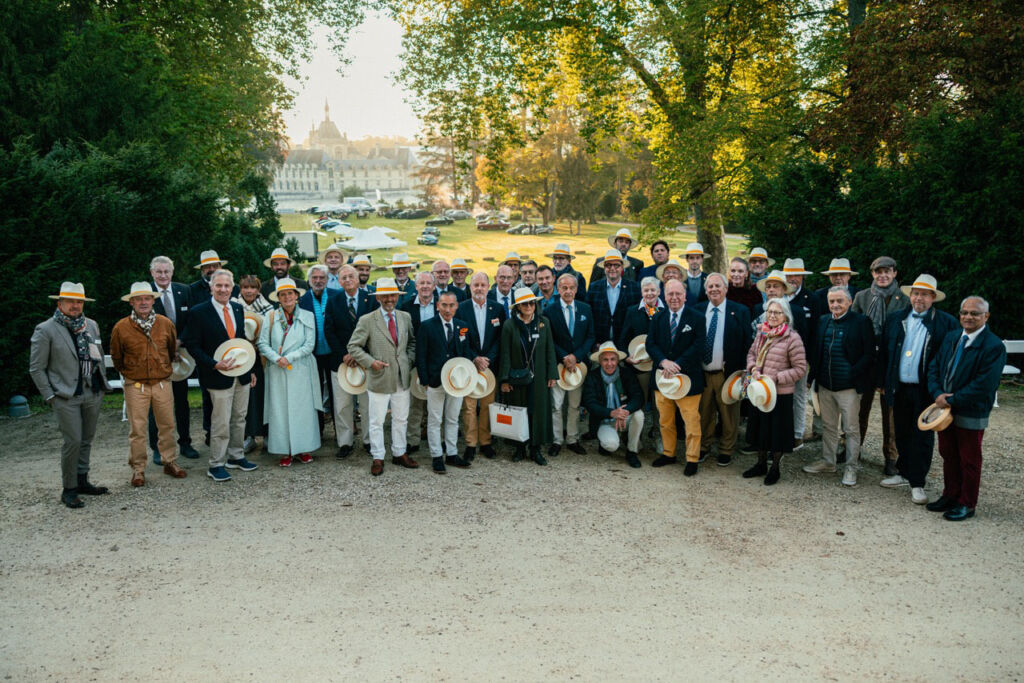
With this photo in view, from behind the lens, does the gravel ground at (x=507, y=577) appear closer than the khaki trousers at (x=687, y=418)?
Yes

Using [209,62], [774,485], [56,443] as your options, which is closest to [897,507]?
[774,485]

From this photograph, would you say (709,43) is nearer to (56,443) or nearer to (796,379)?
(796,379)

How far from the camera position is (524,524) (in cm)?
687

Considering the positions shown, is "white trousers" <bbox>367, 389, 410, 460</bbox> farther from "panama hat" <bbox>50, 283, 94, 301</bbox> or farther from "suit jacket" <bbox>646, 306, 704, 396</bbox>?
"panama hat" <bbox>50, 283, 94, 301</bbox>

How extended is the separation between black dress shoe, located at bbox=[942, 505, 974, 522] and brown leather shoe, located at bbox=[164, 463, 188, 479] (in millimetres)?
7570

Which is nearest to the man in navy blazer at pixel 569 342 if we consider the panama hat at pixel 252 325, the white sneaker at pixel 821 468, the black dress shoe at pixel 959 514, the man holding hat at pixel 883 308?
the white sneaker at pixel 821 468

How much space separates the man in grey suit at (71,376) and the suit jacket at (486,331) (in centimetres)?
379

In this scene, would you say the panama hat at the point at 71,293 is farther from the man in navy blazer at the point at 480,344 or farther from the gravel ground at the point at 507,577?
the man in navy blazer at the point at 480,344

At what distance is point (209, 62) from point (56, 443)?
16.9m

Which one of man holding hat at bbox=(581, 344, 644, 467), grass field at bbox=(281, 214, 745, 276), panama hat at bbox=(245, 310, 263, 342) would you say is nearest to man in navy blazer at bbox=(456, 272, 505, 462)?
man holding hat at bbox=(581, 344, 644, 467)

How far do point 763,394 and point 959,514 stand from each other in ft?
6.54

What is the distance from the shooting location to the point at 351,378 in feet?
28.1

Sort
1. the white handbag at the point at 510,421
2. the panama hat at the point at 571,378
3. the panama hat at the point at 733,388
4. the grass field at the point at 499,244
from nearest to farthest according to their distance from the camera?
the panama hat at the point at 733,388
the white handbag at the point at 510,421
the panama hat at the point at 571,378
the grass field at the point at 499,244

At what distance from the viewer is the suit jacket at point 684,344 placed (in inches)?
326
